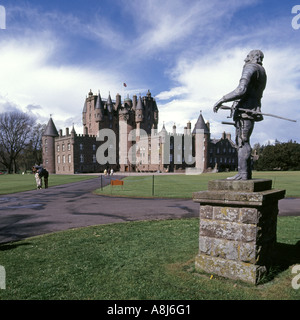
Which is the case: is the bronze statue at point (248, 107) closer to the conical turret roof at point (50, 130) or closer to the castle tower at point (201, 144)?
the castle tower at point (201, 144)

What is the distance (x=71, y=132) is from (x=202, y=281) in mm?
68174

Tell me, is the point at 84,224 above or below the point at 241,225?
below

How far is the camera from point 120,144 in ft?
257

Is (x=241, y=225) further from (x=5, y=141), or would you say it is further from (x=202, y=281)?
(x=5, y=141)

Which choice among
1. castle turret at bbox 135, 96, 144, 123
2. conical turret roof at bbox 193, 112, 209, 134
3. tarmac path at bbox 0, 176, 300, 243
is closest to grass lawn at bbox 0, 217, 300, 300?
tarmac path at bbox 0, 176, 300, 243

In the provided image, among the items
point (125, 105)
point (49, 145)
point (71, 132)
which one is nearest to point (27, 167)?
point (49, 145)

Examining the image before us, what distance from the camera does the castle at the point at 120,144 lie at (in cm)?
7050

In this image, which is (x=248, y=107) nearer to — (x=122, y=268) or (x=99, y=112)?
(x=122, y=268)

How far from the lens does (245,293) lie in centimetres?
389

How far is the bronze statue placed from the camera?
15.4ft

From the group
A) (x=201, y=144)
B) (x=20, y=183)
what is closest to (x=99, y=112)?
(x=201, y=144)

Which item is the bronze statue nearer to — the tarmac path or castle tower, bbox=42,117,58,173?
the tarmac path

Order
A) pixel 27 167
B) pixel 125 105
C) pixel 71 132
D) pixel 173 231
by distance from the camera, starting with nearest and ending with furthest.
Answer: pixel 173 231
pixel 71 132
pixel 125 105
pixel 27 167

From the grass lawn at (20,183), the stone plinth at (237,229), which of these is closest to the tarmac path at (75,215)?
the stone plinth at (237,229)
